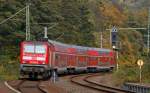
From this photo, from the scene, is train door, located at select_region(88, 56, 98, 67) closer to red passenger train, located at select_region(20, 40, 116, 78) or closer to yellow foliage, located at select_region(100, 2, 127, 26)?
red passenger train, located at select_region(20, 40, 116, 78)

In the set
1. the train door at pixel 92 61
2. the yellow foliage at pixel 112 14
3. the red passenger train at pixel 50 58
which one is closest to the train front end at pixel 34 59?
the red passenger train at pixel 50 58

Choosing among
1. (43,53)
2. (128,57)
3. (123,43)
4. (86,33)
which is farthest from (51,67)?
(123,43)

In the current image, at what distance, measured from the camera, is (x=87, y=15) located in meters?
102

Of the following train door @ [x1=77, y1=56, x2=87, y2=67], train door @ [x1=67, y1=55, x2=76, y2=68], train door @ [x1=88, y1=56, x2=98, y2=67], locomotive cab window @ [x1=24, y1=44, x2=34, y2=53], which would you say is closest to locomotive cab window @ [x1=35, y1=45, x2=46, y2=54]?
locomotive cab window @ [x1=24, y1=44, x2=34, y2=53]

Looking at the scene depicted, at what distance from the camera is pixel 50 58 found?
1617 inches

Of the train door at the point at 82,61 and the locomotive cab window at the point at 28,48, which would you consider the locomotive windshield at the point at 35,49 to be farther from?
the train door at the point at 82,61

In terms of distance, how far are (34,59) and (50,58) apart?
1.50m

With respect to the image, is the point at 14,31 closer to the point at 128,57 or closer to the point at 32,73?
the point at 32,73

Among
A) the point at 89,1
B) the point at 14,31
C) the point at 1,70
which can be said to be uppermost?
the point at 89,1

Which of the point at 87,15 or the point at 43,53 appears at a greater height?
the point at 87,15

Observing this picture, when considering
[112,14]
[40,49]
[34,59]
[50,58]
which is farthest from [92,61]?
[112,14]

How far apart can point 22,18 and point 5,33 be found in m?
5.67

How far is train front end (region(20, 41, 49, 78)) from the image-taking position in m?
39.4

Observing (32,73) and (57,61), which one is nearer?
(32,73)
